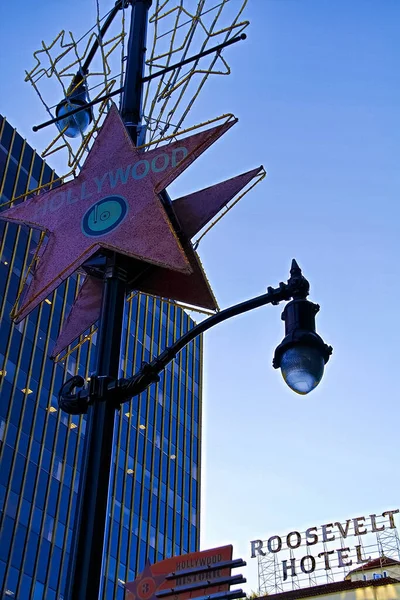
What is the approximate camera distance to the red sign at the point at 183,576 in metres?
6.34

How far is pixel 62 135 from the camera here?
1130cm

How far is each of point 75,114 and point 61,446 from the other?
42095mm

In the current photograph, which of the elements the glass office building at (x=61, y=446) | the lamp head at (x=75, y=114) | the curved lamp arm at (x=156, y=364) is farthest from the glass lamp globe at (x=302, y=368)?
the glass office building at (x=61, y=446)

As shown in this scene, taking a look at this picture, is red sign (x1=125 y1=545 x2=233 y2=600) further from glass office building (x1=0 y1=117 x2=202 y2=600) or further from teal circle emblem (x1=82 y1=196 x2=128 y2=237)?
glass office building (x1=0 y1=117 x2=202 y2=600)

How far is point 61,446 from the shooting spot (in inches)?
2004

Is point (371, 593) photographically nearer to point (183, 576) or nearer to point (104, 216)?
point (104, 216)

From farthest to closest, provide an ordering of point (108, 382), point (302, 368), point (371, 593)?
1. point (371, 593)
2. point (108, 382)
3. point (302, 368)

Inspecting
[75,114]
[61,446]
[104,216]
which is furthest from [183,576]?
[61,446]

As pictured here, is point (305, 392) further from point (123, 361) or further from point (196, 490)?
point (196, 490)

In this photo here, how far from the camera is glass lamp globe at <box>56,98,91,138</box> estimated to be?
36.1ft

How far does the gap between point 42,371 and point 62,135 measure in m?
41.1

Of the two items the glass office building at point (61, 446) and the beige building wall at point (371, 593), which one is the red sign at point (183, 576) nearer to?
the beige building wall at point (371, 593)

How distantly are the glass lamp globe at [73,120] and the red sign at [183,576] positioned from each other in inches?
246

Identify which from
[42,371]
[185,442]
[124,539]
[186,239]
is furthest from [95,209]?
[185,442]
